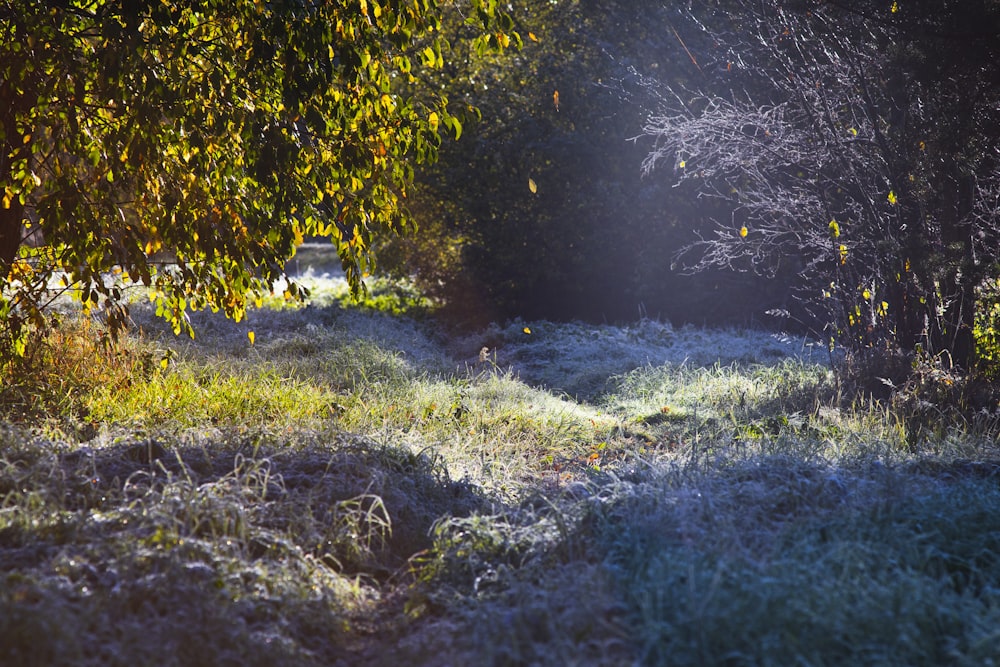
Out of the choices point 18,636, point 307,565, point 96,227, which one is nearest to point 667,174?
point 96,227

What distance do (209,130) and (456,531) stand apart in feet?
8.40

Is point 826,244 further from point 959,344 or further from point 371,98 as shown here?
point 371,98

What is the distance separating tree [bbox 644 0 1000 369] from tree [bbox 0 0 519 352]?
2985mm

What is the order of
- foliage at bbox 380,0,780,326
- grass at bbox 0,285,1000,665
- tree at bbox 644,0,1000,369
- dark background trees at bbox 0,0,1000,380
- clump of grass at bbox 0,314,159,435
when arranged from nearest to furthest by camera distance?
grass at bbox 0,285,1000,665 < dark background trees at bbox 0,0,1000,380 < clump of grass at bbox 0,314,159,435 < tree at bbox 644,0,1000,369 < foliage at bbox 380,0,780,326

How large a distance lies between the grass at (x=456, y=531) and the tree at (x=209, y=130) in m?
0.89

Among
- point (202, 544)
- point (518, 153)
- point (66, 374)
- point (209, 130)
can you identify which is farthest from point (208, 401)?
point (518, 153)

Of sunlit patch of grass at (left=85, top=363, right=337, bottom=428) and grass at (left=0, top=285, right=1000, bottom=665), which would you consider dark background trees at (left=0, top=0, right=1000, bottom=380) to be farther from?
grass at (left=0, top=285, right=1000, bottom=665)

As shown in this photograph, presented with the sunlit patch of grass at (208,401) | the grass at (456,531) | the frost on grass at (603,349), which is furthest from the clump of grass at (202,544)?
the frost on grass at (603,349)

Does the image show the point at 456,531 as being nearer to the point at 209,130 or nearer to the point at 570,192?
the point at 209,130

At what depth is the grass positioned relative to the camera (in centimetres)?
279

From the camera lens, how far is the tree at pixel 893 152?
5.86m

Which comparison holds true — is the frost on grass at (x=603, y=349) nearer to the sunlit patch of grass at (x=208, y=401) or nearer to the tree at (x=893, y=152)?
the tree at (x=893, y=152)

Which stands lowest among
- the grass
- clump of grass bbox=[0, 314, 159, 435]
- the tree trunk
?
the grass

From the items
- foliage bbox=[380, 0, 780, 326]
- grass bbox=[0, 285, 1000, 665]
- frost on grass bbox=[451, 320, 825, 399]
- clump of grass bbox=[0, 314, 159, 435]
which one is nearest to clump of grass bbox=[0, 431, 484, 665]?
Answer: grass bbox=[0, 285, 1000, 665]
